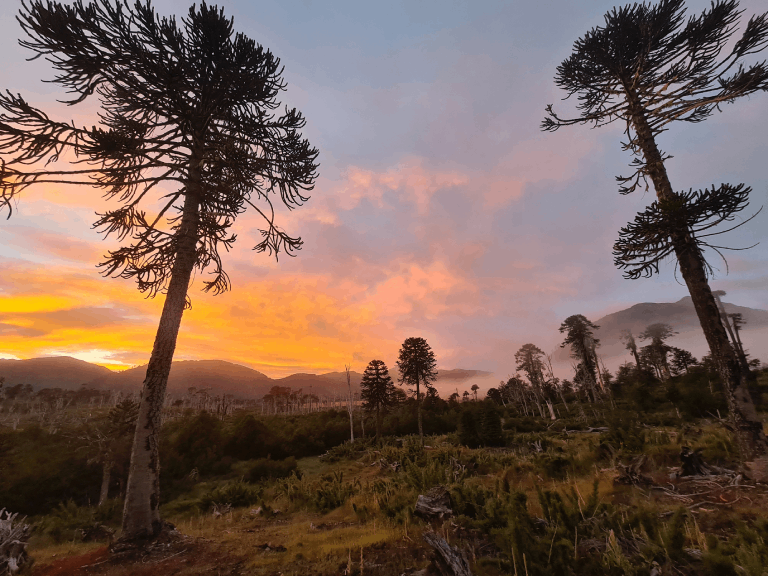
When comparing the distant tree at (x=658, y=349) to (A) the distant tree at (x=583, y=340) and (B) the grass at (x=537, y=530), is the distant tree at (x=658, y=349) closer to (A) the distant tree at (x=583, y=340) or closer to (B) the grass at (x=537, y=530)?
(A) the distant tree at (x=583, y=340)

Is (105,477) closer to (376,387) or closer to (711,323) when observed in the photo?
(376,387)

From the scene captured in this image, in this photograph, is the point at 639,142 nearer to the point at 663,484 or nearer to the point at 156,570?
the point at 663,484

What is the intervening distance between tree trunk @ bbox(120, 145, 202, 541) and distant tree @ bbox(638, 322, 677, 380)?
2191 inches

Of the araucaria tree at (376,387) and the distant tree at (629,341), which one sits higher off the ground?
the distant tree at (629,341)

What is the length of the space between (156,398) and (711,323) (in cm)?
1271

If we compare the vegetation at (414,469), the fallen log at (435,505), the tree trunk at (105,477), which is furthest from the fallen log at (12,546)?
the tree trunk at (105,477)

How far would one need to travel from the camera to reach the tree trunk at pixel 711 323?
6.66 metres

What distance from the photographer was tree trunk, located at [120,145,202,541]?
5.64 meters

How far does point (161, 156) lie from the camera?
24.9 feet

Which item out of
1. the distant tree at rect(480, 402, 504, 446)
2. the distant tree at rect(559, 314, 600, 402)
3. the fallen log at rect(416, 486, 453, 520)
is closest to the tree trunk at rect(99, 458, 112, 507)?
the fallen log at rect(416, 486, 453, 520)

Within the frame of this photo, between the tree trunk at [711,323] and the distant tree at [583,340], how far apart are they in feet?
118

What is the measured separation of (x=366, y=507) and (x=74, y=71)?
12.2m

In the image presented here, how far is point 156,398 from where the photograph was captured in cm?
626

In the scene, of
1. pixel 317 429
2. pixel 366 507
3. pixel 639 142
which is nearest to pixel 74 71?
pixel 366 507
